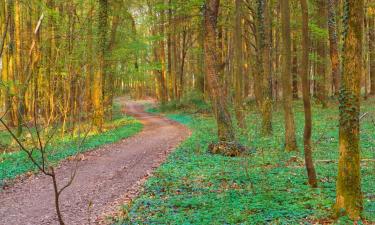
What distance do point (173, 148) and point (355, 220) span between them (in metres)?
9.79

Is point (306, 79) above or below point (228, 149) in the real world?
above

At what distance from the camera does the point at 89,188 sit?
968 cm

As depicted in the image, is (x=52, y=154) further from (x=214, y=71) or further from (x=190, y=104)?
(x=190, y=104)

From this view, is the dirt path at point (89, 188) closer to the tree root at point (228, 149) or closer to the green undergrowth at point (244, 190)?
the green undergrowth at point (244, 190)

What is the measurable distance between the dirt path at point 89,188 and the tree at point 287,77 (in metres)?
4.46

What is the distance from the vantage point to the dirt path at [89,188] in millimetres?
7715

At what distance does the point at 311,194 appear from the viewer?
755cm

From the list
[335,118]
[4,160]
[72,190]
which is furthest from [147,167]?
[335,118]

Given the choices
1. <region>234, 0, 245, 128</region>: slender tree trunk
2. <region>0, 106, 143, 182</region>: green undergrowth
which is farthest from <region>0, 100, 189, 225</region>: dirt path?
<region>234, 0, 245, 128</region>: slender tree trunk

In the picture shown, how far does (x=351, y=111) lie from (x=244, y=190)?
330 centimetres

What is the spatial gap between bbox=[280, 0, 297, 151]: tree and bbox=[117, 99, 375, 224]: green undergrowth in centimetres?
56

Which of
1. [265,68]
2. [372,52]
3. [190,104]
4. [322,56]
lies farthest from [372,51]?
[265,68]

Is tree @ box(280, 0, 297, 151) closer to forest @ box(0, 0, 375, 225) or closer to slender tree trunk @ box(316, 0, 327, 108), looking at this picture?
forest @ box(0, 0, 375, 225)

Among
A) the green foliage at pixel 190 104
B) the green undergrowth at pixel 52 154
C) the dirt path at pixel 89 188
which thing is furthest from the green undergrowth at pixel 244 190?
the green foliage at pixel 190 104
